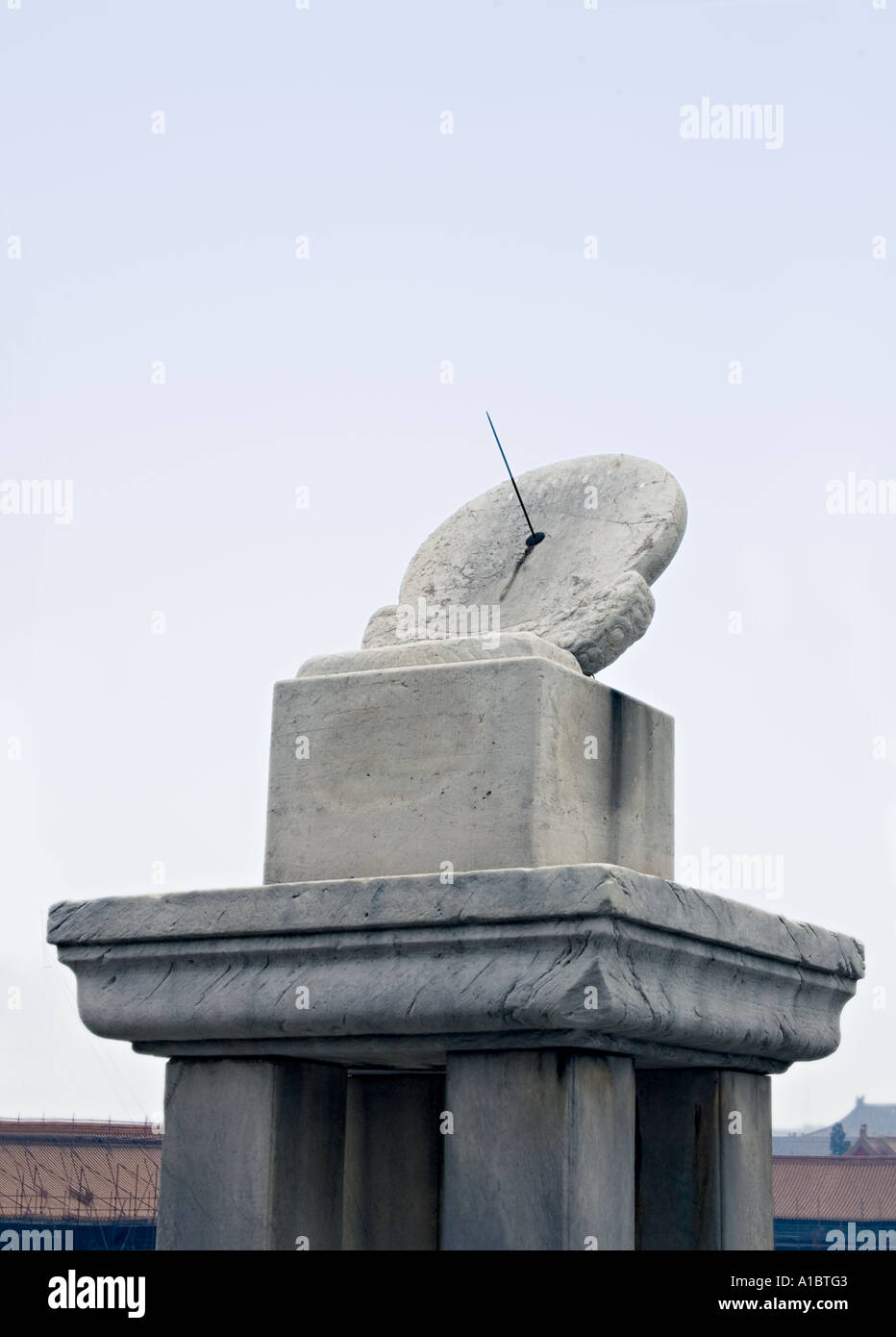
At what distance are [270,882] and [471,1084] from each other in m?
0.80

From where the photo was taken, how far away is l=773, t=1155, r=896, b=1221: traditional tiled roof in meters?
47.7

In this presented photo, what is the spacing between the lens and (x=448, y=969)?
4078 millimetres

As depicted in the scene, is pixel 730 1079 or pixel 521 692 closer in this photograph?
pixel 521 692

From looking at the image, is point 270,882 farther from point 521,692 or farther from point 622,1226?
point 622,1226

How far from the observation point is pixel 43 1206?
124 ft

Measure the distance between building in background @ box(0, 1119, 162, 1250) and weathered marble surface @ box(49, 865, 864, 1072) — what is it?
32.9m

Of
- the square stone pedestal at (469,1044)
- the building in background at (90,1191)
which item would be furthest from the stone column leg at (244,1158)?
the building in background at (90,1191)

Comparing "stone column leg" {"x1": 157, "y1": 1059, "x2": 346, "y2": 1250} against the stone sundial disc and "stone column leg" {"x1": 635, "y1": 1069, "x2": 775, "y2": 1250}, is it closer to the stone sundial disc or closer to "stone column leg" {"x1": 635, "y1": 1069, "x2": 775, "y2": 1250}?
"stone column leg" {"x1": 635, "y1": 1069, "x2": 775, "y2": 1250}

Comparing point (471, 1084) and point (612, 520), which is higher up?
point (612, 520)

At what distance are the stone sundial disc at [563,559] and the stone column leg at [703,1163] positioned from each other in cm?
122

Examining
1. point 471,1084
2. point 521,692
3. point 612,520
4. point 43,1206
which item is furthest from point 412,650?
point 43,1206

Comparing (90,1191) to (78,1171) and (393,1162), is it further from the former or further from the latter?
(393,1162)
